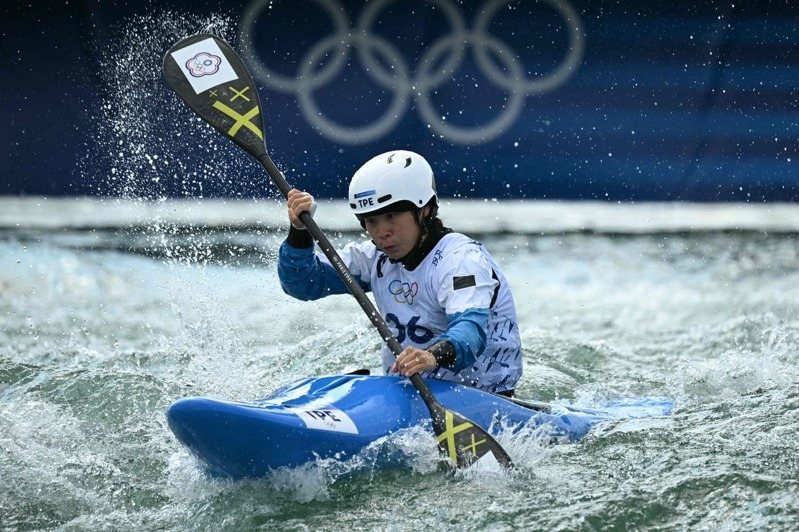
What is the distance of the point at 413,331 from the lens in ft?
17.8

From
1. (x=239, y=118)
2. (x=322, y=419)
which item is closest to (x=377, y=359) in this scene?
(x=239, y=118)

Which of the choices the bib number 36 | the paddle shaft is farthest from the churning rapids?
the bib number 36

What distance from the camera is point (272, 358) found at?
765 cm

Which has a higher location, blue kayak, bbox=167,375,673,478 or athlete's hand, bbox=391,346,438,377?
athlete's hand, bbox=391,346,438,377

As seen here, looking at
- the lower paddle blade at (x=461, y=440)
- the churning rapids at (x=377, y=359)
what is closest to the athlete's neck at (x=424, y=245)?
the lower paddle blade at (x=461, y=440)

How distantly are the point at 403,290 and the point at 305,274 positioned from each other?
48 cm

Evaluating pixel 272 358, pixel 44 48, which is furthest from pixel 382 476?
pixel 44 48

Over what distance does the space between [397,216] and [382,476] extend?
1126 mm

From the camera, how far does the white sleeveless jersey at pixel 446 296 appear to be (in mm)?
5219

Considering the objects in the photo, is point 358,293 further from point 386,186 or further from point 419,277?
point 386,186

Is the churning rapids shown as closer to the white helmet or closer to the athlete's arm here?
the athlete's arm

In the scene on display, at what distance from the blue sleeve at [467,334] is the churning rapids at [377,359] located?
15.8 inches

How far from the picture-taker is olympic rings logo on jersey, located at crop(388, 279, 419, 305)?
17.6 ft

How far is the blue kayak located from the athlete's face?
580 mm
